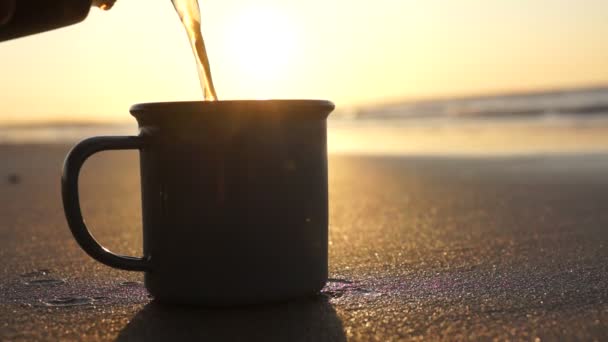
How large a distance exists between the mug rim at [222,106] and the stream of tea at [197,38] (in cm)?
11

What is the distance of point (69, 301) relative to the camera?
854 mm

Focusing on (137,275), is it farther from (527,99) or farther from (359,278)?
(527,99)

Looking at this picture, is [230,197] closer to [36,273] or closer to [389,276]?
[389,276]

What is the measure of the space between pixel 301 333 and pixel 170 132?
26 cm

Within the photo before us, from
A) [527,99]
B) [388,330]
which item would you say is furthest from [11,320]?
[527,99]

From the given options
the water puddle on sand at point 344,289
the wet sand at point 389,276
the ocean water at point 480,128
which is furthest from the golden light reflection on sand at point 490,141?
the water puddle on sand at point 344,289

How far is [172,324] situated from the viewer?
747 millimetres

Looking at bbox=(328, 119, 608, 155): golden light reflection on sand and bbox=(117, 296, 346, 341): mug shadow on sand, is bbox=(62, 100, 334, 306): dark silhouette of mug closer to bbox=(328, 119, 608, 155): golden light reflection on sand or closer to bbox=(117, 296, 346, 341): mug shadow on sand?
bbox=(117, 296, 346, 341): mug shadow on sand

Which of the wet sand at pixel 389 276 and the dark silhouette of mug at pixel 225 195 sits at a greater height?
the dark silhouette of mug at pixel 225 195

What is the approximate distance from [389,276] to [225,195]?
299 mm

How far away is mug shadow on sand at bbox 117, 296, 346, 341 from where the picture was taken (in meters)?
0.70

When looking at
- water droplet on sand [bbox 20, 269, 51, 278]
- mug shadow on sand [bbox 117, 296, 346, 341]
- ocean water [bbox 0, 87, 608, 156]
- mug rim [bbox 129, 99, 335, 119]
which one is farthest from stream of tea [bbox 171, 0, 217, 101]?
ocean water [bbox 0, 87, 608, 156]

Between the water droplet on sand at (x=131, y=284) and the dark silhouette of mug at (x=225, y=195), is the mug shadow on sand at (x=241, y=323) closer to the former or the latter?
the dark silhouette of mug at (x=225, y=195)

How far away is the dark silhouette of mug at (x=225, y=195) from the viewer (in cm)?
77
